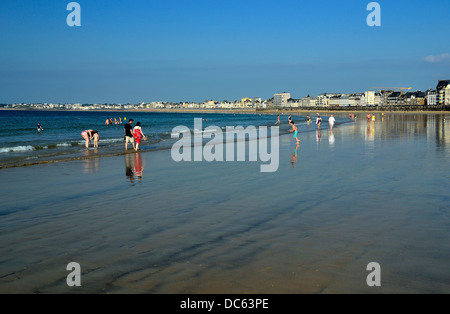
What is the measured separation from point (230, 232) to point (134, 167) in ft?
30.3

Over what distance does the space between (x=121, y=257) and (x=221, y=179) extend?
654cm

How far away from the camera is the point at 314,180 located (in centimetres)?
1100

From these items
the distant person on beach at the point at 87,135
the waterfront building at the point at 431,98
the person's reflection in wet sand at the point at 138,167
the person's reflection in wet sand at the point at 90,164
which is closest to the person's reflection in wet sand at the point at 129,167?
the person's reflection in wet sand at the point at 138,167

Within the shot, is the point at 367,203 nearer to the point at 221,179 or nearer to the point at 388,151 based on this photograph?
the point at 221,179

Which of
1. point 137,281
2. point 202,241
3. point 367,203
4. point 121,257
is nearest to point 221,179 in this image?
point 367,203

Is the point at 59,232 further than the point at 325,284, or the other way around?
the point at 59,232

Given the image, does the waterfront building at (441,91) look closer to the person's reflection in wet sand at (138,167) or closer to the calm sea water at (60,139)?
the calm sea water at (60,139)

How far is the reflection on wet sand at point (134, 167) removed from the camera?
40.8ft

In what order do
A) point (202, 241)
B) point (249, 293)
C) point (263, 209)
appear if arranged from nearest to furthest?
1. point (249, 293)
2. point (202, 241)
3. point (263, 209)

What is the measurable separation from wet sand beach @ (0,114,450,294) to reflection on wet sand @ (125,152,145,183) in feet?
1.24

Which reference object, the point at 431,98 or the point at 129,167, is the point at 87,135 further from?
the point at 431,98

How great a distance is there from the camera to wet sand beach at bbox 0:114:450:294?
4.54 metres

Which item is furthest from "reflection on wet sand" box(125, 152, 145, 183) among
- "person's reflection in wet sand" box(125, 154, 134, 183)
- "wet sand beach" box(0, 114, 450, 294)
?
"wet sand beach" box(0, 114, 450, 294)

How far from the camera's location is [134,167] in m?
14.9
